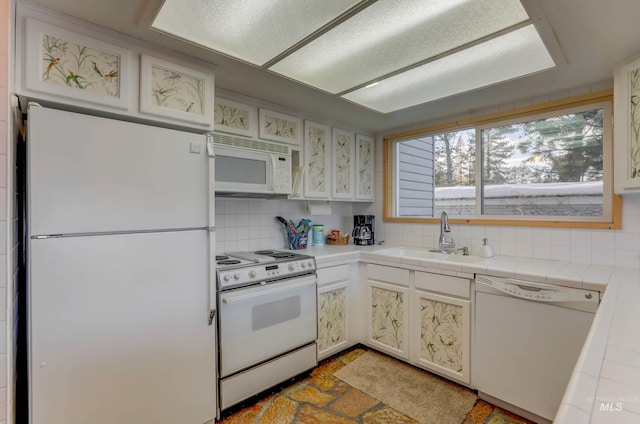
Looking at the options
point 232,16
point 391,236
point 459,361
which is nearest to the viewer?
point 232,16

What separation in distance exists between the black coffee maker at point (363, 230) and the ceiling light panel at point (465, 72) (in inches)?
50.7

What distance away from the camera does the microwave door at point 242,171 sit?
2182 mm

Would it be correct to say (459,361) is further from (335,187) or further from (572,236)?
(335,187)

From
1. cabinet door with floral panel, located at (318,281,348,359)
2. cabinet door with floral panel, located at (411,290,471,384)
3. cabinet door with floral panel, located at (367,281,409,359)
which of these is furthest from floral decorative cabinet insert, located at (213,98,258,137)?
cabinet door with floral panel, located at (411,290,471,384)

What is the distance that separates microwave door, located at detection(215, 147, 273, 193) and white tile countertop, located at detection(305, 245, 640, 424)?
76cm

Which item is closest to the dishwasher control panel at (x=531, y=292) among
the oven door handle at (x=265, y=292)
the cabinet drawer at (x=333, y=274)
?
the cabinet drawer at (x=333, y=274)

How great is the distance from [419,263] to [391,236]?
103cm

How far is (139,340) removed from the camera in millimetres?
1577

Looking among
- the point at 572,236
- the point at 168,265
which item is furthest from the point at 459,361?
the point at 168,265

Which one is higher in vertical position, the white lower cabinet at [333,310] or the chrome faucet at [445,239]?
the chrome faucet at [445,239]

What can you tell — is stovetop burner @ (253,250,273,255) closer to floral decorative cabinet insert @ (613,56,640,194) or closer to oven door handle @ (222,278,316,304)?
oven door handle @ (222,278,316,304)

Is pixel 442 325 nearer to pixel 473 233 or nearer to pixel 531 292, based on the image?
pixel 531 292

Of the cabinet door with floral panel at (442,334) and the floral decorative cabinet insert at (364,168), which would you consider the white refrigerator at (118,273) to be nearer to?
the cabinet door with floral panel at (442,334)

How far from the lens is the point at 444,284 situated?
2.30m
